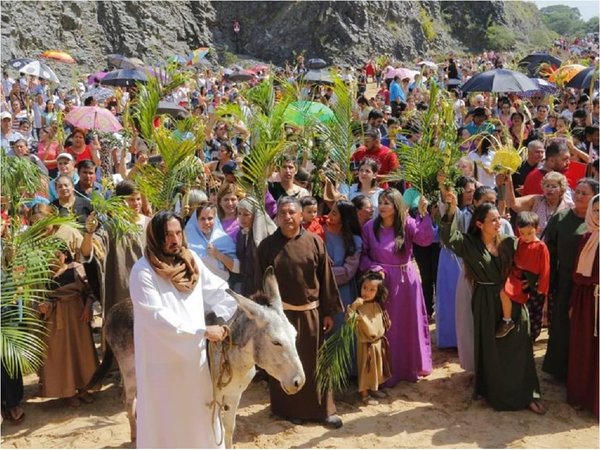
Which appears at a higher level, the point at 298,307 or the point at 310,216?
the point at 310,216

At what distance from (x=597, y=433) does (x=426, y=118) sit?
118 inches

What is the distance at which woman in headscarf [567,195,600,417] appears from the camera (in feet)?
19.6

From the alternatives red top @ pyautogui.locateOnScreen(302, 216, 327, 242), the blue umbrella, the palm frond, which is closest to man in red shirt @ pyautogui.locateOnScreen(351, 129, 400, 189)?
red top @ pyautogui.locateOnScreen(302, 216, 327, 242)

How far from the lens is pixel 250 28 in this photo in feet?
148

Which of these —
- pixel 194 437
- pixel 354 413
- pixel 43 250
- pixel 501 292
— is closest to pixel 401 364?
pixel 354 413

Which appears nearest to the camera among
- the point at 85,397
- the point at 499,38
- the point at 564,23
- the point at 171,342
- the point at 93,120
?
the point at 171,342

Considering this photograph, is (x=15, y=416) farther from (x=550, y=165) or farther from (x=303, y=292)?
(x=550, y=165)

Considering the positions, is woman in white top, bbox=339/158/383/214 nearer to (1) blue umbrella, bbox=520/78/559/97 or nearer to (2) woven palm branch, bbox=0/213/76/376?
A: (2) woven palm branch, bbox=0/213/76/376

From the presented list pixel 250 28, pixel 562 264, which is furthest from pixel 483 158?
pixel 250 28

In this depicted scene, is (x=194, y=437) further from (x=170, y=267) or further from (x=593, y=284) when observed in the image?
(x=593, y=284)

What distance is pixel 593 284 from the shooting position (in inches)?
238

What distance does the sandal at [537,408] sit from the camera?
20.5 ft

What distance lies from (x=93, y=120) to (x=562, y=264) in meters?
6.93

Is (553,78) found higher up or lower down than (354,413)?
higher up
